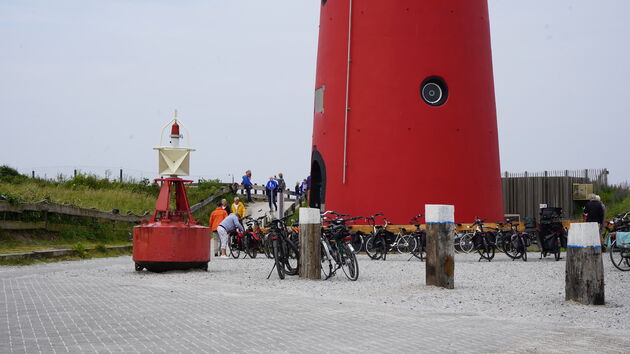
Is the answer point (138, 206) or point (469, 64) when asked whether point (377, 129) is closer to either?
point (469, 64)

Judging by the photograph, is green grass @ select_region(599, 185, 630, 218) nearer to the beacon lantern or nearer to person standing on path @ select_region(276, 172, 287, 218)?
person standing on path @ select_region(276, 172, 287, 218)

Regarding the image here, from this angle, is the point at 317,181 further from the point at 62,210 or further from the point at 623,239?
the point at 623,239

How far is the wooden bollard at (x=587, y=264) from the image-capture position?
1055 cm

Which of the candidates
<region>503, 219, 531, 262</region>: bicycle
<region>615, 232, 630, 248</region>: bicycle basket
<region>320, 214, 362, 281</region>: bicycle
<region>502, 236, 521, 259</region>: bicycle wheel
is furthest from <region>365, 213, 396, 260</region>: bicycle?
<region>615, 232, 630, 248</region>: bicycle basket

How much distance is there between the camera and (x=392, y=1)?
22.7 m

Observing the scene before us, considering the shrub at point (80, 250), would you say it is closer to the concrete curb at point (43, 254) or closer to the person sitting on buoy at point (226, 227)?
the concrete curb at point (43, 254)

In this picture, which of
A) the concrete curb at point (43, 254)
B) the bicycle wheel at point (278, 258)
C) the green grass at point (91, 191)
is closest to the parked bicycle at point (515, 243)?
the bicycle wheel at point (278, 258)

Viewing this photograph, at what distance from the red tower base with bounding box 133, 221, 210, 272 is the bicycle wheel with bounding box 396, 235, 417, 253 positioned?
6.04 metres

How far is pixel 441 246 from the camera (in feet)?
41.8

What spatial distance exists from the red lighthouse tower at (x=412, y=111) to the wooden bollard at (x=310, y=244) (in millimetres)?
8021

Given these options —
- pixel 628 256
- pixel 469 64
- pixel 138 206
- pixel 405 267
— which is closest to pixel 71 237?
pixel 138 206

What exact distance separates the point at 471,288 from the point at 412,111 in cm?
1039

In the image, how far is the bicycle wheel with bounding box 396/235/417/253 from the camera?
68.4ft

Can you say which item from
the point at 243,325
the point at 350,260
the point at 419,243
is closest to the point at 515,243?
the point at 419,243
